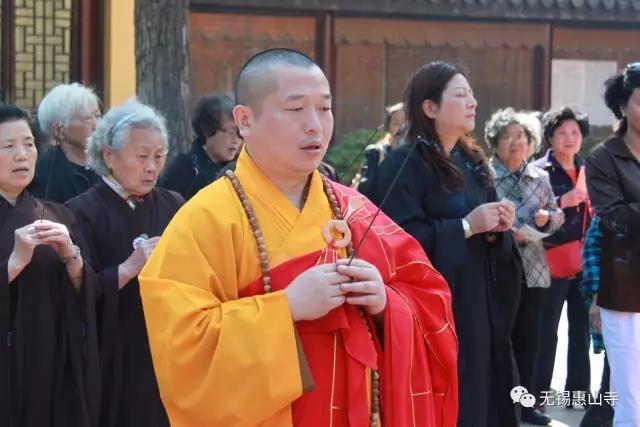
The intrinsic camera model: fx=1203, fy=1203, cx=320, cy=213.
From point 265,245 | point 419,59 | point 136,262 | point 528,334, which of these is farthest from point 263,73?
point 419,59

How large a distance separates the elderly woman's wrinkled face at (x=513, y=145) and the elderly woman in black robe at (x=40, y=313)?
3.09 m

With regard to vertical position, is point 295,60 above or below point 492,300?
above

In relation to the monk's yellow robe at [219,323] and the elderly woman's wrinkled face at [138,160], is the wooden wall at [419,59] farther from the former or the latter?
the monk's yellow robe at [219,323]

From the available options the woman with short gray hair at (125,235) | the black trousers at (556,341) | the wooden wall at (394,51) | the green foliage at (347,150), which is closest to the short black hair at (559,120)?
the black trousers at (556,341)

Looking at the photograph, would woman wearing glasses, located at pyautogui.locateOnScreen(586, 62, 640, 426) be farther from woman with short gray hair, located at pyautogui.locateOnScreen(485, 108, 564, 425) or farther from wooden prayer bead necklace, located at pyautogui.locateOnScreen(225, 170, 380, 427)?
wooden prayer bead necklace, located at pyautogui.locateOnScreen(225, 170, 380, 427)

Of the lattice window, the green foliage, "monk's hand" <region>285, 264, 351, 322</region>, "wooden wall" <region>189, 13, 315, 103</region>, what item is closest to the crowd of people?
"monk's hand" <region>285, 264, 351, 322</region>

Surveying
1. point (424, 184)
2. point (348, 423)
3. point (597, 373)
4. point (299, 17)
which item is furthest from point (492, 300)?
point (299, 17)

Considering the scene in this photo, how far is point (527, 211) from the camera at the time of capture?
266 inches

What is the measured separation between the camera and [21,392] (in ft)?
14.7

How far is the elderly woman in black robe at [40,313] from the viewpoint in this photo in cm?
445

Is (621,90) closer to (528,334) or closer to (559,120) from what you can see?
(528,334)

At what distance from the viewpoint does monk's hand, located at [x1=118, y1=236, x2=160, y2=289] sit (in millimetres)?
4629

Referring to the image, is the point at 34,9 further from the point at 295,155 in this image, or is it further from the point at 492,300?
the point at 295,155

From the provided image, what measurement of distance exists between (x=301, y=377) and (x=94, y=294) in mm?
1932
